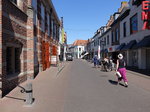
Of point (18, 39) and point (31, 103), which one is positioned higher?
point (18, 39)

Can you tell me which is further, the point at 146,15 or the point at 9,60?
the point at 146,15

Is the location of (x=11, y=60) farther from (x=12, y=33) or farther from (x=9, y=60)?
(x=12, y=33)

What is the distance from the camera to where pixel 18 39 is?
9.71 m

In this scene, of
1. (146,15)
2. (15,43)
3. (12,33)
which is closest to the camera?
(12,33)

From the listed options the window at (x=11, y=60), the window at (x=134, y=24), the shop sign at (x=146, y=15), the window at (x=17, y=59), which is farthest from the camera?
the window at (x=134, y=24)

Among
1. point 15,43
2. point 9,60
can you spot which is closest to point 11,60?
point 9,60

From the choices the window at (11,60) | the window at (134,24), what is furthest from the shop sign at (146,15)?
the window at (11,60)

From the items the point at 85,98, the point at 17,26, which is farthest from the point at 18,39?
the point at 85,98

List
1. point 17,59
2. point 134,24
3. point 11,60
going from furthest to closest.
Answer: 1. point 134,24
2. point 17,59
3. point 11,60

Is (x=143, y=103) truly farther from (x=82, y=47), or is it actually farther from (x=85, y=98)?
(x=82, y=47)

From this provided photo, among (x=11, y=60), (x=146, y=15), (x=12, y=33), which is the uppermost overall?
(x=146, y=15)

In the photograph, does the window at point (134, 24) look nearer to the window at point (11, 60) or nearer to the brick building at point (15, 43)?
the brick building at point (15, 43)

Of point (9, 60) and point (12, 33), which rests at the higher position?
point (12, 33)

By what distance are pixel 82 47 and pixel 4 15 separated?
105602 mm
